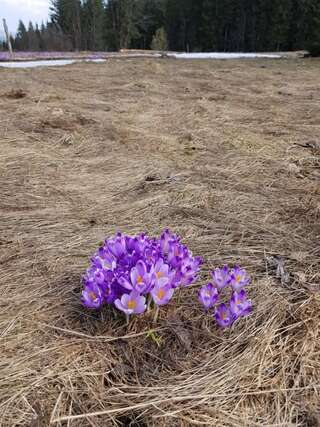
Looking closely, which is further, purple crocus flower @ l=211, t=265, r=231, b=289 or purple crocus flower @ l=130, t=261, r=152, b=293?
purple crocus flower @ l=211, t=265, r=231, b=289

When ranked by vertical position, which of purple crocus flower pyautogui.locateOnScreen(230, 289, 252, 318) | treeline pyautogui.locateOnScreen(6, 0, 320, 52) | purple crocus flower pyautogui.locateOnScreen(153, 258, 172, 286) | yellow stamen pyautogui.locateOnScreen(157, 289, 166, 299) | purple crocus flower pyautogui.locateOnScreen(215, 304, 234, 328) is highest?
treeline pyautogui.locateOnScreen(6, 0, 320, 52)

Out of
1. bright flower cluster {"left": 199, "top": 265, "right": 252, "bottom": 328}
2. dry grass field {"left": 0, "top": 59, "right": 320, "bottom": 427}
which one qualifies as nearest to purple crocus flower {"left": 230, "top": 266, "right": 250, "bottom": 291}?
bright flower cluster {"left": 199, "top": 265, "right": 252, "bottom": 328}

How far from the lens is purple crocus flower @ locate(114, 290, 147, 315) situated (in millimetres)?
1328

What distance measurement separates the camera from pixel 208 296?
56.7 inches

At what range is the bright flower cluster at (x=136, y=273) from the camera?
4.46 feet

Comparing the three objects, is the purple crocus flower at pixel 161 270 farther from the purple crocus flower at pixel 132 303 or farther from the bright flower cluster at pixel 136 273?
the purple crocus flower at pixel 132 303

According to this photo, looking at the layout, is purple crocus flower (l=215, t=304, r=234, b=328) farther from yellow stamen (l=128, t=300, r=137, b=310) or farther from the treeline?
the treeline

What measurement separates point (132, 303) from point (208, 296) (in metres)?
0.28

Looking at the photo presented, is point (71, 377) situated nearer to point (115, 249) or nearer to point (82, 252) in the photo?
point (115, 249)

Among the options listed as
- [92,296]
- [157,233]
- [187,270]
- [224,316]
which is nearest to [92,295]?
[92,296]

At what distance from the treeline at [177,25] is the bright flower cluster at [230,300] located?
96.7 feet

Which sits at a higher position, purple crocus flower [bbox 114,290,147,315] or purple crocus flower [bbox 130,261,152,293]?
purple crocus flower [bbox 130,261,152,293]

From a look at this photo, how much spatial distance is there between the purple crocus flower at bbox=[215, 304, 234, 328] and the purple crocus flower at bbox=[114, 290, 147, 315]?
0.84ft

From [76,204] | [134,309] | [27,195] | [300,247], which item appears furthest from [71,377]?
[27,195]
